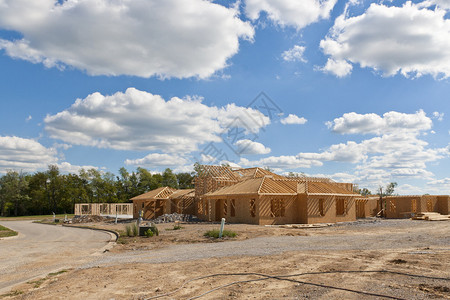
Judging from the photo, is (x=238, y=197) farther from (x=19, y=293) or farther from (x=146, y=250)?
(x=19, y=293)

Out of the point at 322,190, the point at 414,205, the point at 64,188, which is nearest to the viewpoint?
the point at 322,190

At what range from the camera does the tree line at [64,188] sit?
66.9 metres

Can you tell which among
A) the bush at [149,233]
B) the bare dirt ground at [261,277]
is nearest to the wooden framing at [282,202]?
the bush at [149,233]

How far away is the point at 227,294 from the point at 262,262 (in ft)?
10.5

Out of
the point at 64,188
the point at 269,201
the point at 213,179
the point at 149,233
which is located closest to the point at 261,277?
the point at 149,233

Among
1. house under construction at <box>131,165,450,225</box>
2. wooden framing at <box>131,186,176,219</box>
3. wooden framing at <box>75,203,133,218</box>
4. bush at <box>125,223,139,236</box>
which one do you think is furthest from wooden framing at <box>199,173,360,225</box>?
wooden framing at <box>75,203,133,218</box>

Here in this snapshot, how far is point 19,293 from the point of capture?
668cm

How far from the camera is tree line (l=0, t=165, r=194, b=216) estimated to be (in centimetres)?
6688

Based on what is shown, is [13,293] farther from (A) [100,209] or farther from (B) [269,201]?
(A) [100,209]

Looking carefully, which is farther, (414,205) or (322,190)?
(414,205)

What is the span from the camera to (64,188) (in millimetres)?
69875

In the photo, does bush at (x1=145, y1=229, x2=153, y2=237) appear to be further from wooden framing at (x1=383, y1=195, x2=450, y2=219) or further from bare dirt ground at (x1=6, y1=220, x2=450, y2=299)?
wooden framing at (x1=383, y1=195, x2=450, y2=219)

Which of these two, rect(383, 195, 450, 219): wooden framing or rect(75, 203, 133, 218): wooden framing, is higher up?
rect(383, 195, 450, 219): wooden framing

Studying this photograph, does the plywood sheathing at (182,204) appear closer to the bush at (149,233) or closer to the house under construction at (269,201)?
the house under construction at (269,201)
